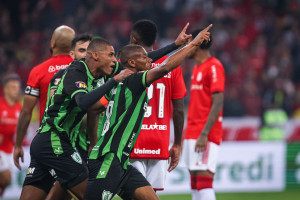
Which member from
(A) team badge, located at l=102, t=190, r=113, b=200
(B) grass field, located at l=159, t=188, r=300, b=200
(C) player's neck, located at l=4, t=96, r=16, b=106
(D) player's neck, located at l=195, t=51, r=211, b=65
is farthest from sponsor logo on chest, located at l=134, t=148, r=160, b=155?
(B) grass field, located at l=159, t=188, r=300, b=200

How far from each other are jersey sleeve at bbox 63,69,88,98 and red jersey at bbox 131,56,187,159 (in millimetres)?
1087

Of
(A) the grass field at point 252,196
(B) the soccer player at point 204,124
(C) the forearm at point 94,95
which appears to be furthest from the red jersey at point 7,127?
(C) the forearm at point 94,95

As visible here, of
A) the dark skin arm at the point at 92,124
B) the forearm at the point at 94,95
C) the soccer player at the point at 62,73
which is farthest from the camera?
the soccer player at the point at 62,73

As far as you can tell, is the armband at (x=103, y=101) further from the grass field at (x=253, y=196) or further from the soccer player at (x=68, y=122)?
the grass field at (x=253, y=196)

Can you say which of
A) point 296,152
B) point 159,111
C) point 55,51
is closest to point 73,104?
point 159,111

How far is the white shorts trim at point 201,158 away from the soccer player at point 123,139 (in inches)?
87.3

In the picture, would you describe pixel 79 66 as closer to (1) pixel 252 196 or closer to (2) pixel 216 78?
(2) pixel 216 78

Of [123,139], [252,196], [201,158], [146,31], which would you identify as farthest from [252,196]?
[123,139]

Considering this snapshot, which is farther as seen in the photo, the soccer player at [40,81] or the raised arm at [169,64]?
the soccer player at [40,81]

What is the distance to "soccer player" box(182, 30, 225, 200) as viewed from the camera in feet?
23.1

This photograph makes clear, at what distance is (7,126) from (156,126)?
4545 mm

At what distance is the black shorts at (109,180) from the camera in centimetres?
488

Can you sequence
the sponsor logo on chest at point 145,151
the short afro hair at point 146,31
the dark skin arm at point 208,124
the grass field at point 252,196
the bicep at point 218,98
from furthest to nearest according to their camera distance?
the grass field at point 252,196, the bicep at point 218,98, the dark skin arm at point 208,124, the short afro hair at point 146,31, the sponsor logo on chest at point 145,151

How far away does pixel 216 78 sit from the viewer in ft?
23.5
